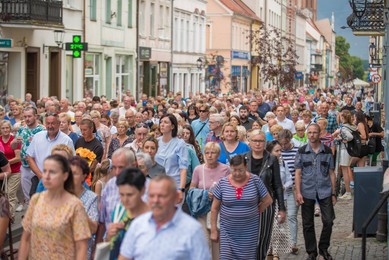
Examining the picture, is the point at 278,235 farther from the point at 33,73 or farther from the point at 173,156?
the point at 33,73

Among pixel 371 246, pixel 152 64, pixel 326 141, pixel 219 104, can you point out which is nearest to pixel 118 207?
pixel 371 246

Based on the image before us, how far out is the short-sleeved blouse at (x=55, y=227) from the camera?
7.82 meters

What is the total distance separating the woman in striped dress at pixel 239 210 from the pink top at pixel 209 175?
2.64 feet

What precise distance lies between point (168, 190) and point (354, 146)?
13537mm

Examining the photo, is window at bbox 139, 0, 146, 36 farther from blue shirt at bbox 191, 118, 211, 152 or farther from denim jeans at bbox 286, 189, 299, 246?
denim jeans at bbox 286, 189, 299, 246

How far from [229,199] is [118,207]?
2.69 metres

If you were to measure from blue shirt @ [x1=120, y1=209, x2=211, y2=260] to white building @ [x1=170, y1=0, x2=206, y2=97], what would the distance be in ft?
157

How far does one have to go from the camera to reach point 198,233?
6469mm

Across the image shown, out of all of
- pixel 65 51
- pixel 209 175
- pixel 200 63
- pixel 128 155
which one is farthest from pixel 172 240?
pixel 200 63

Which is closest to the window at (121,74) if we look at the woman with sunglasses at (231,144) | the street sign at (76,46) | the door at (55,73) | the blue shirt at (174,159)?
the door at (55,73)

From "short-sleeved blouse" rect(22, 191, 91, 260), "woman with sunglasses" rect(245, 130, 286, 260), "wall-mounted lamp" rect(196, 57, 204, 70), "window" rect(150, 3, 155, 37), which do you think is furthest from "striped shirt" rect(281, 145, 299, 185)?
"wall-mounted lamp" rect(196, 57, 204, 70)

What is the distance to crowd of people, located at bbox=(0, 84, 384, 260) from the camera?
6605 mm

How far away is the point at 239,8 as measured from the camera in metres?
79.5

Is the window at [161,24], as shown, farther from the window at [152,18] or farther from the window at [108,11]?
the window at [108,11]
